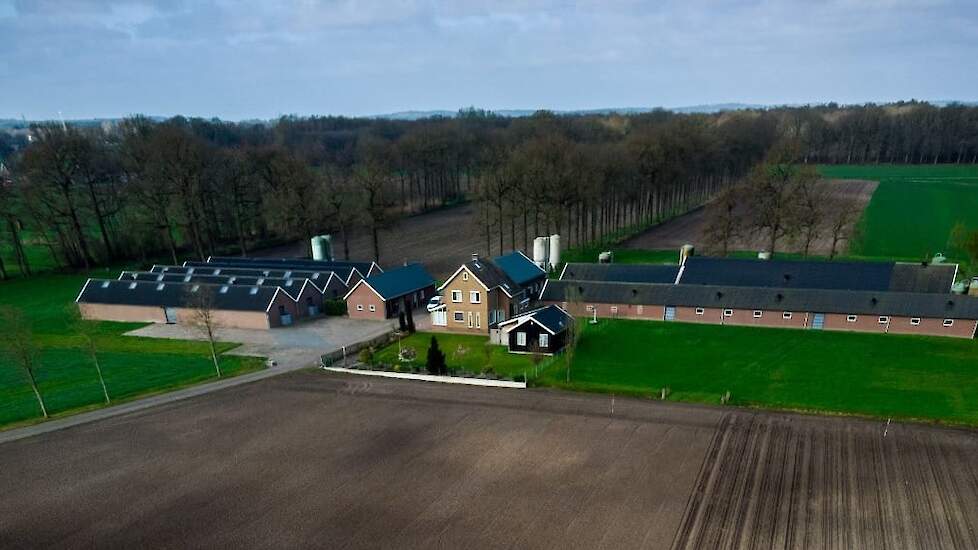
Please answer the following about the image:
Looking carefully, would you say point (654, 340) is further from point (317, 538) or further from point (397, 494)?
point (317, 538)

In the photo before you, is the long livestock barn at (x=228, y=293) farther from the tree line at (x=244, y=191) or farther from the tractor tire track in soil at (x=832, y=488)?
the tractor tire track in soil at (x=832, y=488)

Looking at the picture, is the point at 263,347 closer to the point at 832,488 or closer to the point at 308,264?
the point at 308,264

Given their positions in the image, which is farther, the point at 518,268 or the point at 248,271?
the point at 248,271

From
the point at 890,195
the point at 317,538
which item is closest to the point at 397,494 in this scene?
the point at 317,538

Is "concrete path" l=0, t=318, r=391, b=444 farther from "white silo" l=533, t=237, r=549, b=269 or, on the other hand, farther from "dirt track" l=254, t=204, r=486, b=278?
"white silo" l=533, t=237, r=549, b=269

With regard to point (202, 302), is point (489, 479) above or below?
below

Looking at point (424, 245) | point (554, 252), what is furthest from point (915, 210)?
point (424, 245)

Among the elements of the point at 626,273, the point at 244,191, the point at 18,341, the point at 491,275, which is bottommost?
the point at 626,273

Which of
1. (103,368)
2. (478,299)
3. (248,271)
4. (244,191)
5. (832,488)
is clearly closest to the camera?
(832,488)
